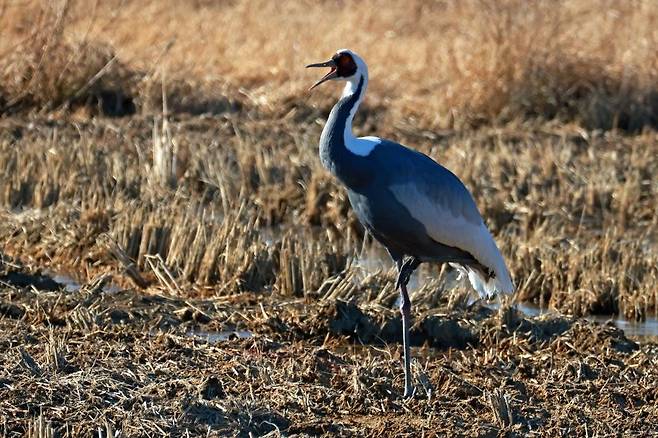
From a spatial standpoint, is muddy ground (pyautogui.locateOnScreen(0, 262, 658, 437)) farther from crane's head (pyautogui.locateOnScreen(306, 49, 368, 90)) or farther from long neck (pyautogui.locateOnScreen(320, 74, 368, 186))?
crane's head (pyautogui.locateOnScreen(306, 49, 368, 90))

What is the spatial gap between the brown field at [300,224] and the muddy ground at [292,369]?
0.02 m

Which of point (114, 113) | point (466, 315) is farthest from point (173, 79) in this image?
point (466, 315)

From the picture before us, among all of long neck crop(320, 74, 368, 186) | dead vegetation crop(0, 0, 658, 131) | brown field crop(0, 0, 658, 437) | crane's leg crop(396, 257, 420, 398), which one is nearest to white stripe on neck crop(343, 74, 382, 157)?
long neck crop(320, 74, 368, 186)

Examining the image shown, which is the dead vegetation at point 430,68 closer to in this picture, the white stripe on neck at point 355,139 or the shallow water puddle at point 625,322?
the shallow water puddle at point 625,322

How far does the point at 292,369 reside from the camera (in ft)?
21.6

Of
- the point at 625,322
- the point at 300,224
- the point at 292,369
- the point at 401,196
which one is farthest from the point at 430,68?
the point at 292,369

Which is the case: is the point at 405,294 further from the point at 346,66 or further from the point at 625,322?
the point at 625,322

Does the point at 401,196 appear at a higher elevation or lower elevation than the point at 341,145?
lower

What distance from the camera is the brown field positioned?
20.3ft

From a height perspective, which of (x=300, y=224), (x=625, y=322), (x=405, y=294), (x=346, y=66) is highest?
(x=346, y=66)

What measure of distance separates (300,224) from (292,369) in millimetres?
4403

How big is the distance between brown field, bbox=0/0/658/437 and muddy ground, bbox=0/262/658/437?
17 mm

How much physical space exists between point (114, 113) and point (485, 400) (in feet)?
28.5

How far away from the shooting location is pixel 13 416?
5605mm
